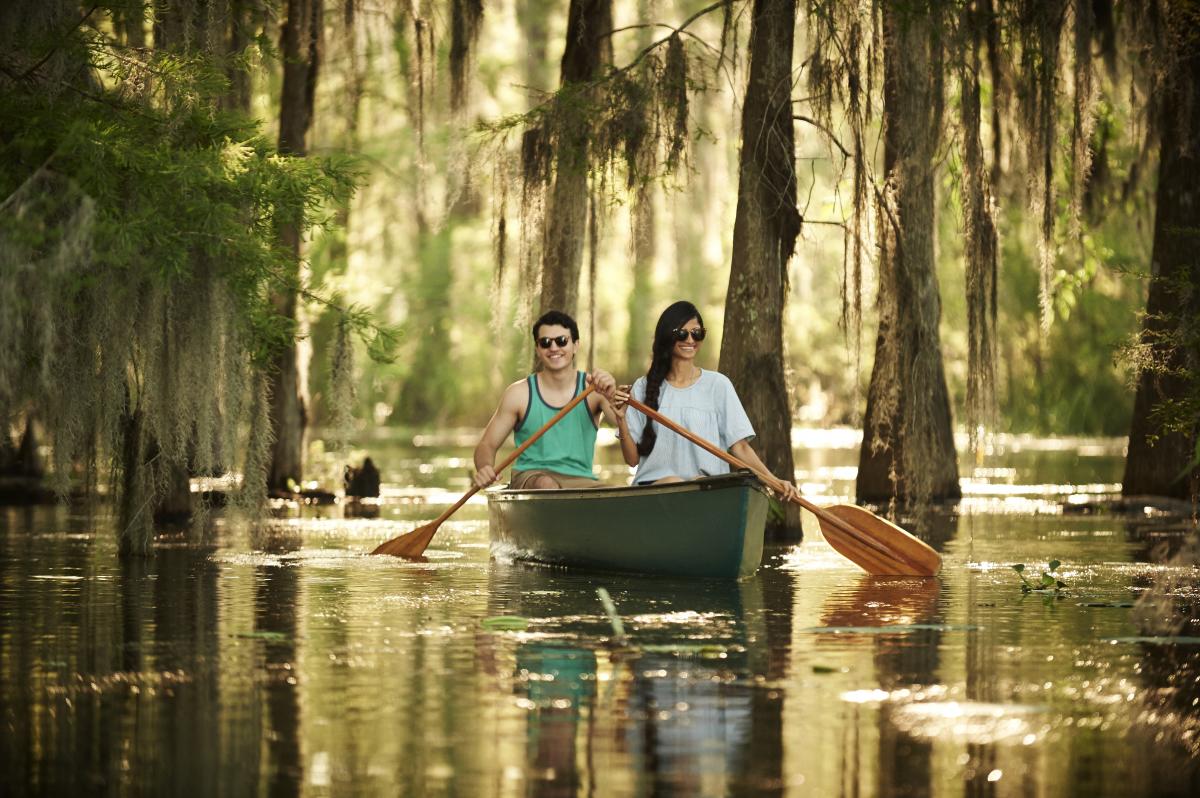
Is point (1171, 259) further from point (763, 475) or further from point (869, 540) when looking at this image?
point (763, 475)

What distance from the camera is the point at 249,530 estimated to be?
17031 millimetres

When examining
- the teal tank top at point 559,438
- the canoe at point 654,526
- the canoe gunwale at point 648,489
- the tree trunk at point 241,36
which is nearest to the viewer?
the canoe gunwale at point 648,489

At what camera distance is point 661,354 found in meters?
12.7

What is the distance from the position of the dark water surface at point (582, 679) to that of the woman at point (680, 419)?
2.45ft

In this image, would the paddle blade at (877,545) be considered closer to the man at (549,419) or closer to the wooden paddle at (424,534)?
the man at (549,419)

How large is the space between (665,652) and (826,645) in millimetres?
797

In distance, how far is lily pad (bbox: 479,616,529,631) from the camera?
970 cm

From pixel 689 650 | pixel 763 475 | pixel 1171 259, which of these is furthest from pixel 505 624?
pixel 1171 259

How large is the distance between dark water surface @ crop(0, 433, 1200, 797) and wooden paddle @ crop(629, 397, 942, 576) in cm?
22

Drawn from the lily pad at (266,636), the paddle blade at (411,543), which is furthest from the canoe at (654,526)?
the lily pad at (266,636)

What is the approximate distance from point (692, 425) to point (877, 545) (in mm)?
1365

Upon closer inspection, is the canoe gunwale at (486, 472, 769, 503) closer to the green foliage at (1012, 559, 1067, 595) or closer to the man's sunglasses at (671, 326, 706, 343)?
the man's sunglasses at (671, 326, 706, 343)

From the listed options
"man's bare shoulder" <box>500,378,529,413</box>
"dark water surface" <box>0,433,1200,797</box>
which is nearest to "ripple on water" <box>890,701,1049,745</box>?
"dark water surface" <box>0,433,1200,797</box>

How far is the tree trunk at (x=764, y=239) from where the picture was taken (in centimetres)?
1544
